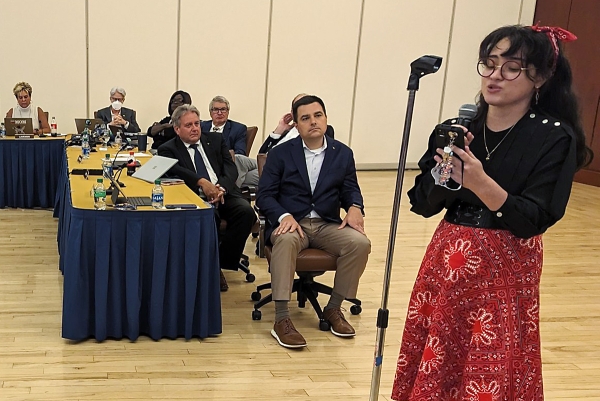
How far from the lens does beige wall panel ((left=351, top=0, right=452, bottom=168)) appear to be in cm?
991

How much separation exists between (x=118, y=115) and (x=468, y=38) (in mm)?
5601

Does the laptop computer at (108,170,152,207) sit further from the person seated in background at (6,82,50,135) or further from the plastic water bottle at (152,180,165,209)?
the person seated in background at (6,82,50,135)

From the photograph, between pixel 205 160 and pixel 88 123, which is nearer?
pixel 205 160

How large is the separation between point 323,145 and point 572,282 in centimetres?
248

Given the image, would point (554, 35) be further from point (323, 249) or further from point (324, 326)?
point (324, 326)

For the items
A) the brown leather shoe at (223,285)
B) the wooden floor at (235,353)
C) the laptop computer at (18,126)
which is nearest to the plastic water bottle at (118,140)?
the laptop computer at (18,126)

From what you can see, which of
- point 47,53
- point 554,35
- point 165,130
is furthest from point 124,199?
point 47,53

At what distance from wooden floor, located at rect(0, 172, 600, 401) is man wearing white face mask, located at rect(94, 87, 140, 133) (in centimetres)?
230

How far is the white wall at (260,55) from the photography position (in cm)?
861

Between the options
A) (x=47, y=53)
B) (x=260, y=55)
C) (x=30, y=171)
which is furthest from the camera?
(x=260, y=55)

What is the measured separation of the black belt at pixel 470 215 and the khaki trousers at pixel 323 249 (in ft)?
6.12

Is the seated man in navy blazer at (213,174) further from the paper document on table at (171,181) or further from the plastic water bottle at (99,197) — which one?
the plastic water bottle at (99,197)

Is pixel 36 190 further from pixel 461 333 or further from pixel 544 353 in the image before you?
pixel 461 333

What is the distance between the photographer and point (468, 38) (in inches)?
409
